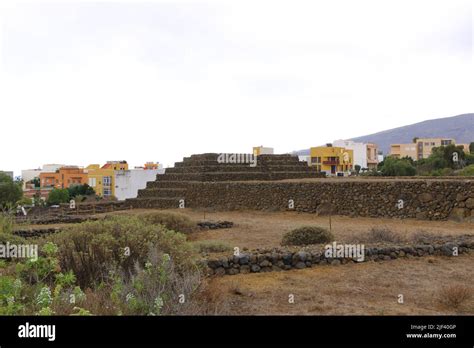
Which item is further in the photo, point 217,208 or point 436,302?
point 217,208

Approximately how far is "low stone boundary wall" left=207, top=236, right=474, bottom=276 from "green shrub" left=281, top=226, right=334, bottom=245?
61.3 inches

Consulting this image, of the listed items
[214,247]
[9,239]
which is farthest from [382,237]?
[9,239]

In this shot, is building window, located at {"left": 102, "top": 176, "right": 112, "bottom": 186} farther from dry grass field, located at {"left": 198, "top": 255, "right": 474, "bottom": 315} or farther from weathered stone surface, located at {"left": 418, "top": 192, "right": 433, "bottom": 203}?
dry grass field, located at {"left": 198, "top": 255, "right": 474, "bottom": 315}

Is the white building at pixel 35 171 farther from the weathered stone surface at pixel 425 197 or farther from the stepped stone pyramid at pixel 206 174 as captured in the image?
the weathered stone surface at pixel 425 197

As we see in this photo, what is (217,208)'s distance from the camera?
26.6 m

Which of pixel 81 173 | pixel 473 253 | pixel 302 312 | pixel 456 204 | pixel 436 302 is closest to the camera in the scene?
pixel 302 312

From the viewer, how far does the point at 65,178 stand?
250 ft

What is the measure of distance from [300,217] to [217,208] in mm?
6936

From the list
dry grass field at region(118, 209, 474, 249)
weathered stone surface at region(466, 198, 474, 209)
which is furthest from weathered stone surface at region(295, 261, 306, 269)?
weathered stone surface at region(466, 198, 474, 209)

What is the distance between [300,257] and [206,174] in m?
23.1

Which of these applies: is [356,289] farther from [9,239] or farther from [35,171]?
[35,171]

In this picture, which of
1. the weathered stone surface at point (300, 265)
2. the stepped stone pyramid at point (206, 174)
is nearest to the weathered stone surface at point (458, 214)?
the weathered stone surface at point (300, 265)
